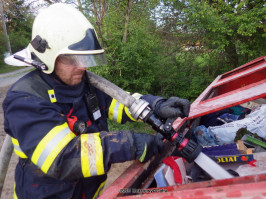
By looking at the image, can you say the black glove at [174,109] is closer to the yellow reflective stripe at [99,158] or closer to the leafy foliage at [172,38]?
the yellow reflective stripe at [99,158]

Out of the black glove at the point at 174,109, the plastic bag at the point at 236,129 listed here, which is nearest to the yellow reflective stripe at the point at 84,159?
the black glove at the point at 174,109

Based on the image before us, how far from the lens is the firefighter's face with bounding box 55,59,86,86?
1.36 metres

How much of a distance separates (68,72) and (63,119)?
0.37 m

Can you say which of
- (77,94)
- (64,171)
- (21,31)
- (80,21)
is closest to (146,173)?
(64,171)

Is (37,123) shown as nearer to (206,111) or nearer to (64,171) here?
(64,171)

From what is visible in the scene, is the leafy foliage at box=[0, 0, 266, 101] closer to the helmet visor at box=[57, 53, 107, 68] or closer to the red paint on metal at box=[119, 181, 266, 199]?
the helmet visor at box=[57, 53, 107, 68]

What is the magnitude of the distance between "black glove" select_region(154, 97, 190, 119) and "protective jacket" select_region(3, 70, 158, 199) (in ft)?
1.28

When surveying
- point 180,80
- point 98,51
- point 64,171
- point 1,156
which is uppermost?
point 98,51

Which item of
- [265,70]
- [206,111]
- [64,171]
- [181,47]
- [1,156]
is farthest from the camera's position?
[181,47]

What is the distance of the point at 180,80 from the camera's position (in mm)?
7539

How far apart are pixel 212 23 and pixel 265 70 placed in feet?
9.58

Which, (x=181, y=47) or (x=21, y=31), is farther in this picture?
(x=21, y=31)

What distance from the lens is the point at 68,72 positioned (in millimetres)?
1382

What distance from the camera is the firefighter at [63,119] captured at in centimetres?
107
